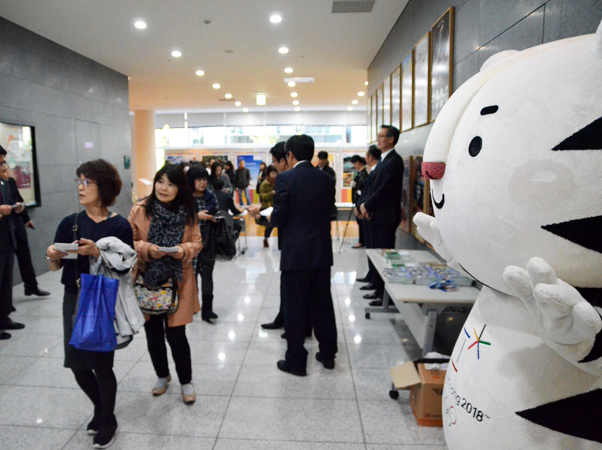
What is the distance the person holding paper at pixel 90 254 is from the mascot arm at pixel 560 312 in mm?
1974

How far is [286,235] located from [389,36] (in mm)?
5010

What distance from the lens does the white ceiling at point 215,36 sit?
5645 millimetres

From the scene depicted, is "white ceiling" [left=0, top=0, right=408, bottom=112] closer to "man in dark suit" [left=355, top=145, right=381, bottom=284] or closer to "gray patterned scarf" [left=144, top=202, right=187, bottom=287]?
"man in dark suit" [left=355, top=145, right=381, bottom=284]

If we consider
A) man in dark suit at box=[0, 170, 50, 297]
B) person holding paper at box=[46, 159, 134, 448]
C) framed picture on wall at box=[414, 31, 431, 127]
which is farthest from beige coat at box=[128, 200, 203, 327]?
framed picture on wall at box=[414, 31, 431, 127]

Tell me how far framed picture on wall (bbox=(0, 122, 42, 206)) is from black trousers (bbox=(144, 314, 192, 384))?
426 cm

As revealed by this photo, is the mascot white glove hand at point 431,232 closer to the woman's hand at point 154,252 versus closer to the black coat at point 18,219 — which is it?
the woman's hand at point 154,252

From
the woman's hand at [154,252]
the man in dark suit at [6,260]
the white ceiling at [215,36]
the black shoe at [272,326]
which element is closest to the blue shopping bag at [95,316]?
the woman's hand at [154,252]

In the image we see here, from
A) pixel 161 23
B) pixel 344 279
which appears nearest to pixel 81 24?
pixel 161 23

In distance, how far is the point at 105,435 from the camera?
2.43 metres

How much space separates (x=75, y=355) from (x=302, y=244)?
1512mm

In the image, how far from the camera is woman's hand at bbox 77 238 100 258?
7.27 ft

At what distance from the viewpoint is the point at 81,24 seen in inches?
247

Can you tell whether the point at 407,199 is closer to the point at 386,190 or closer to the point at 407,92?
the point at 386,190

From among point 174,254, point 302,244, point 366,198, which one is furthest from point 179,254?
point 366,198
